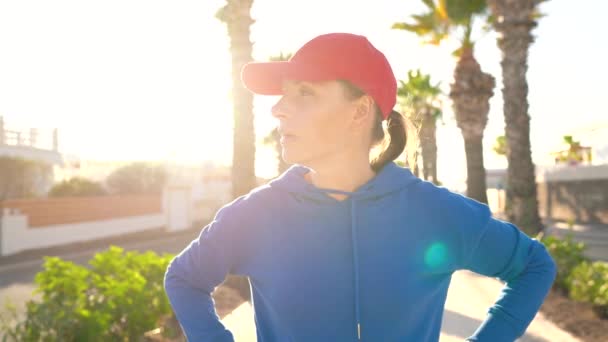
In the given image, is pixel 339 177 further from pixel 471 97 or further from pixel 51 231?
pixel 51 231

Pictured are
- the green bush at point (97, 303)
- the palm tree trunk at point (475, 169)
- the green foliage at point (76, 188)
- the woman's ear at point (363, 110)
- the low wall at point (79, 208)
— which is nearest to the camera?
the woman's ear at point (363, 110)

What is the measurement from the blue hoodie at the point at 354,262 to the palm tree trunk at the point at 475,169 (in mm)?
17338

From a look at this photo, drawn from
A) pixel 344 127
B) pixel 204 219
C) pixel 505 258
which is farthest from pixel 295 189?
pixel 204 219

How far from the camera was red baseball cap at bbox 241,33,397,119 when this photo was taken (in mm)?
2084

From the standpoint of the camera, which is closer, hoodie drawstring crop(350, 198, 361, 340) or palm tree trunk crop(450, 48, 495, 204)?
hoodie drawstring crop(350, 198, 361, 340)

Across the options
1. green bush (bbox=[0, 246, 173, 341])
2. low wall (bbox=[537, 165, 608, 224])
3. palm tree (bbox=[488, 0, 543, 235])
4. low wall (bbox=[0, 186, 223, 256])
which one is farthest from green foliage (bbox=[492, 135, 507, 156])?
green bush (bbox=[0, 246, 173, 341])

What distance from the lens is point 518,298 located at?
6.98ft

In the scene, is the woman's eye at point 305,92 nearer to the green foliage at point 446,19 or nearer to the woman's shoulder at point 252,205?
the woman's shoulder at point 252,205

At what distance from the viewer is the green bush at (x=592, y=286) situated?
24.2 ft

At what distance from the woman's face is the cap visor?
40mm

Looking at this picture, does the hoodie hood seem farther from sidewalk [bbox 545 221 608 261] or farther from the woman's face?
sidewalk [bbox 545 221 608 261]

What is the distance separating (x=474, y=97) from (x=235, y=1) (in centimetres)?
1287

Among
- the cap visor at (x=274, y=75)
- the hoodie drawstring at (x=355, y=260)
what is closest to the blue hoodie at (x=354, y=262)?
the hoodie drawstring at (x=355, y=260)

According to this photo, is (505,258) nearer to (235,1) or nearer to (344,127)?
(344,127)
